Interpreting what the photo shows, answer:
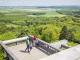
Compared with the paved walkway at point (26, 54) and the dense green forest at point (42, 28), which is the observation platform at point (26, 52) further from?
the dense green forest at point (42, 28)

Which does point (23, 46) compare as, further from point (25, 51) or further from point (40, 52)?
point (40, 52)

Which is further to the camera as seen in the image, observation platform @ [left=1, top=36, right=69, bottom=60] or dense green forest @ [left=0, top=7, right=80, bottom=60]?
dense green forest @ [left=0, top=7, right=80, bottom=60]

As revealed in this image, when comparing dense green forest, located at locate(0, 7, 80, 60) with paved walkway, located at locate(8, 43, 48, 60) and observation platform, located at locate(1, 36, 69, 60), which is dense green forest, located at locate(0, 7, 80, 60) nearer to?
observation platform, located at locate(1, 36, 69, 60)

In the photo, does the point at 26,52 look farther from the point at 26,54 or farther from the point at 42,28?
the point at 42,28

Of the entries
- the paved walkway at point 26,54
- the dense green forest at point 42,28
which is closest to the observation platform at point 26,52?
the paved walkway at point 26,54

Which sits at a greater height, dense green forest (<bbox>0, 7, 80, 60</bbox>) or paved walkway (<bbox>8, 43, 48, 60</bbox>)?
paved walkway (<bbox>8, 43, 48, 60</bbox>)

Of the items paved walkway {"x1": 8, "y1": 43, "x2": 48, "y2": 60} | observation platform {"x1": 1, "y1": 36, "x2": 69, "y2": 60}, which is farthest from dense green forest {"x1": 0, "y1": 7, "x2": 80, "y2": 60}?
paved walkway {"x1": 8, "y1": 43, "x2": 48, "y2": 60}

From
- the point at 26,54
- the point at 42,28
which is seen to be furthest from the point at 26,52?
the point at 42,28

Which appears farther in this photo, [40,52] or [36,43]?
[36,43]

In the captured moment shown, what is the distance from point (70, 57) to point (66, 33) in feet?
82.9

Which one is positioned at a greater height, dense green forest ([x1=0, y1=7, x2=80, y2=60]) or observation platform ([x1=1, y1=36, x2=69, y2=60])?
observation platform ([x1=1, y1=36, x2=69, y2=60])

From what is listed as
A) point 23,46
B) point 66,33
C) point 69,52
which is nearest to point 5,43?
point 23,46

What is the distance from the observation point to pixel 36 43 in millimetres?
8281

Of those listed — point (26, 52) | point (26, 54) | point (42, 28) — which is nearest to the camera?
point (26, 54)
